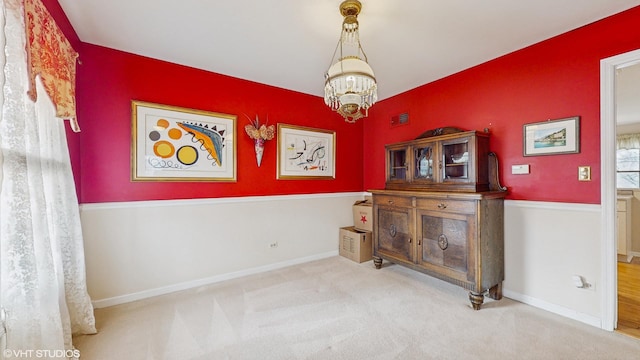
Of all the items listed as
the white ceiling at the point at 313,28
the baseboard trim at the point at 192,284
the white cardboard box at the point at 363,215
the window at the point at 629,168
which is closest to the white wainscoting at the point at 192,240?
the baseboard trim at the point at 192,284

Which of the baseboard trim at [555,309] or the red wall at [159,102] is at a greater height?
the red wall at [159,102]

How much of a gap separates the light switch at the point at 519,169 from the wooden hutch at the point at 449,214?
142mm

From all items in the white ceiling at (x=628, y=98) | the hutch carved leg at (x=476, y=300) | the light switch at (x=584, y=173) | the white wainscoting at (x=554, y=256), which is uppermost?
the white ceiling at (x=628, y=98)

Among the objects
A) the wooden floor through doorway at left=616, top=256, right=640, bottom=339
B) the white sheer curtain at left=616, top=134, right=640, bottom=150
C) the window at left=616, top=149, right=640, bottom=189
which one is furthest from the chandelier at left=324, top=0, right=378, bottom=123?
the window at left=616, top=149, right=640, bottom=189

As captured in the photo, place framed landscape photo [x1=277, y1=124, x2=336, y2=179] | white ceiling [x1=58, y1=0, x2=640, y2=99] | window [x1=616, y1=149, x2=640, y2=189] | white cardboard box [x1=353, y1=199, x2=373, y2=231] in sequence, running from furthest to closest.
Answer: window [x1=616, y1=149, x2=640, y2=189] < white cardboard box [x1=353, y1=199, x2=373, y2=231] < framed landscape photo [x1=277, y1=124, x2=336, y2=179] < white ceiling [x1=58, y1=0, x2=640, y2=99]

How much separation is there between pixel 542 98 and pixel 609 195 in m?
0.98

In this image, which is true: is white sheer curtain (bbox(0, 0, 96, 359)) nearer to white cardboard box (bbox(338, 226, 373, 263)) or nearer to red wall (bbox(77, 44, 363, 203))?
red wall (bbox(77, 44, 363, 203))

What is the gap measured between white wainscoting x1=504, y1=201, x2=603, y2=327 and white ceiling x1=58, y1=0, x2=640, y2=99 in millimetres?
1567

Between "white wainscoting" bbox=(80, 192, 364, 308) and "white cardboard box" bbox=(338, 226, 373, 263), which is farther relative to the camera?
"white cardboard box" bbox=(338, 226, 373, 263)

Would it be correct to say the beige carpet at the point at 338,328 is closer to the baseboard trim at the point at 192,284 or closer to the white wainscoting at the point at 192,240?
the baseboard trim at the point at 192,284

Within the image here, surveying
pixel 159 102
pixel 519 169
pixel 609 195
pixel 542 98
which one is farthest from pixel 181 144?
pixel 609 195

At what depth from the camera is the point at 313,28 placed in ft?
6.95

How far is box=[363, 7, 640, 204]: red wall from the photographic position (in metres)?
2.04

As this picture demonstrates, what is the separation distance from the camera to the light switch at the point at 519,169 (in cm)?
244
